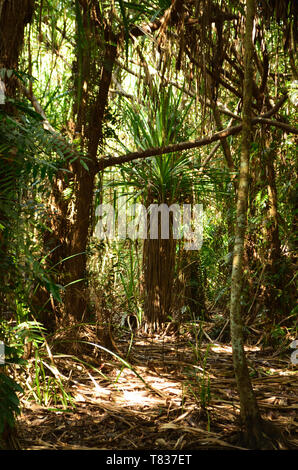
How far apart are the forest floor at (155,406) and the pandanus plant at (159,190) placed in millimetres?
717

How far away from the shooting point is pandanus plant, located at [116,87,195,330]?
11.5ft

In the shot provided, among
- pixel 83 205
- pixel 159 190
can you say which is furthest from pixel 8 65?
pixel 159 190

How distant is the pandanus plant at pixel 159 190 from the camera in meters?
3.52

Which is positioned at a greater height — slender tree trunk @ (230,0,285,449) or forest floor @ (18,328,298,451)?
slender tree trunk @ (230,0,285,449)

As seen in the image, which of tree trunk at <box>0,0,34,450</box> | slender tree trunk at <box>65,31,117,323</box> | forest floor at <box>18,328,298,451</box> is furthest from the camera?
slender tree trunk at <box>65,31,117,323</box>

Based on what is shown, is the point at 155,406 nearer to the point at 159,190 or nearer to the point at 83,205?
the point at 83,205

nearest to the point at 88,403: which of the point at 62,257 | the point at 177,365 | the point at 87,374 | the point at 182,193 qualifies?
the point at 87,374

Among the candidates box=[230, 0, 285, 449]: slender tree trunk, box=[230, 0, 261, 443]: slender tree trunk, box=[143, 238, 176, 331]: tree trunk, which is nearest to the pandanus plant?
box=[143, 238, 176, 331]: tree trunk

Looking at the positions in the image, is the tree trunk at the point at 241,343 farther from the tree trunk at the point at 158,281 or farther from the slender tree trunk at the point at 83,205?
the tree trunk at the point at 158,281

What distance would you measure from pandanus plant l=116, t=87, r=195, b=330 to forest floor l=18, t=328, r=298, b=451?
2.35 ft

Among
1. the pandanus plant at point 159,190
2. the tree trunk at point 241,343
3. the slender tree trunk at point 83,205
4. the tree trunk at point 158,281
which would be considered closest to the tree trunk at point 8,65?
the tree trunk at point 241,343

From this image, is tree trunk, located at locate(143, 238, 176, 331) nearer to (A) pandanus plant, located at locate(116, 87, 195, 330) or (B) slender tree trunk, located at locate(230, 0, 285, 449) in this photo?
(A) pandanus plant, located at locate(116, 87, 195, 330)

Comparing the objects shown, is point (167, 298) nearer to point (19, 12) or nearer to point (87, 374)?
point (87, 374)
